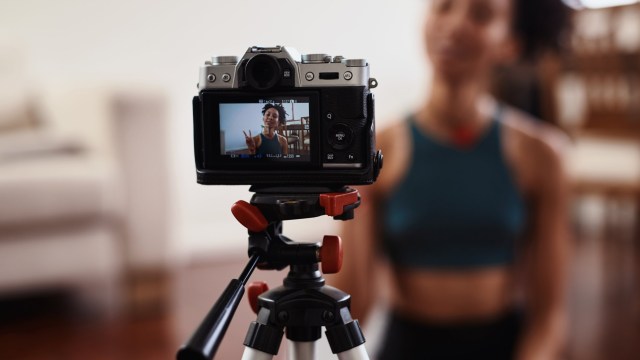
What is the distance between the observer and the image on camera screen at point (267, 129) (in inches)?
14.5

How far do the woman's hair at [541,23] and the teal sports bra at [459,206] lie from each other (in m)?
0.13

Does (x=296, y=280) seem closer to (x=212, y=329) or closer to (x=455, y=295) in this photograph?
(x=212, y=329)

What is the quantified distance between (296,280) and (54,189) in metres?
1.51

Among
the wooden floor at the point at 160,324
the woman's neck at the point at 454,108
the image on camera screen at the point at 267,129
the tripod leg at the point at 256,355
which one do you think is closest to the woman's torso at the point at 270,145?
the image on camera screen at the point at 267,129

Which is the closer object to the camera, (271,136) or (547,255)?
(271,136)

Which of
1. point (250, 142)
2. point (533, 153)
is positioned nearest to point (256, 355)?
point (250, 142)

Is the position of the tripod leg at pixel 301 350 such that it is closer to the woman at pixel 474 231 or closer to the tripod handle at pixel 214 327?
the tripod handle at pixel 214 327

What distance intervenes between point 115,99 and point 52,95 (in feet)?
1.07

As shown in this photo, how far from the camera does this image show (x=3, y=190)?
175 centimetres

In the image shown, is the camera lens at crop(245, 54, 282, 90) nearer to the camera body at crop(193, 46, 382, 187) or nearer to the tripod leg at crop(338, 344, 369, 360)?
the camera body at crop(193, 46, 382, 187)

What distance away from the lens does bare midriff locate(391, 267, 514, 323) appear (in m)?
0.85

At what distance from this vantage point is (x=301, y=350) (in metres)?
0.42

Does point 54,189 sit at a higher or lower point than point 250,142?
lower

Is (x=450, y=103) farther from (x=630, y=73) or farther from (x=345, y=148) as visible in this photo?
(x=630, y=73)
